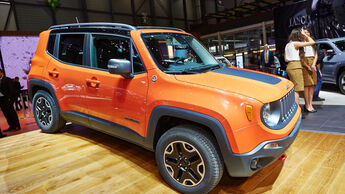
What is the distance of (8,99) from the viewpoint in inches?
248

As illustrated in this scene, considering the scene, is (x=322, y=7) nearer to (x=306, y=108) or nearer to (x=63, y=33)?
(x=306, y=108)

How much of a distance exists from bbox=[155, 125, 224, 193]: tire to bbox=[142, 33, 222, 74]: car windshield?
61cm

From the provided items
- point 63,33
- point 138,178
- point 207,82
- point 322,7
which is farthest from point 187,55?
point 322,7

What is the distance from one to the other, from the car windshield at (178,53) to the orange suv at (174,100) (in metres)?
0.01

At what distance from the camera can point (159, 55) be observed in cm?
232

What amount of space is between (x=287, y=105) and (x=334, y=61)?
5706 mm

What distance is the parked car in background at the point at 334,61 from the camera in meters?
6.38

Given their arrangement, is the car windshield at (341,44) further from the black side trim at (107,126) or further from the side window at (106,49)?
the black side trim at (107,126)

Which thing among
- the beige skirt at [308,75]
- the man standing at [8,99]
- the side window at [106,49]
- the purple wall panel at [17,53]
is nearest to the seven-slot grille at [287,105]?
the side window at [106,49]

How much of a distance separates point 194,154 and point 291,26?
7.55 metres

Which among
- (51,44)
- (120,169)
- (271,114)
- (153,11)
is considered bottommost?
(120,169)

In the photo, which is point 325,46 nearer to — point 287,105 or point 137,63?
point 287,105

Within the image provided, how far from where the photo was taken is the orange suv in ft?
5.79

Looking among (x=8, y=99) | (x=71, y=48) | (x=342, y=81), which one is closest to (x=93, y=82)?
(x=71, y=48)
